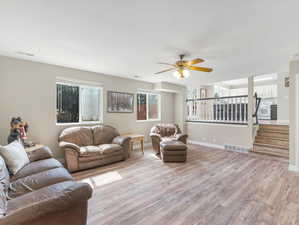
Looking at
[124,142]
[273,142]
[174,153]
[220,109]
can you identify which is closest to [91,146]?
[124,142]

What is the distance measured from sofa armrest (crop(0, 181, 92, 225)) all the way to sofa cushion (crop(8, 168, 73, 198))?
41 centimetres

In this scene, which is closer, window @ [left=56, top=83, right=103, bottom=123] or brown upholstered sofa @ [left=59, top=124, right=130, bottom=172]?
brown upholstered sofa @ [left=59, top=124, right=130, bottom=172]

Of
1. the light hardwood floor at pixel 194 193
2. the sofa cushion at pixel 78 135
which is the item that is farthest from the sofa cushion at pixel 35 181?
the sofa cushion at pixel 78 135

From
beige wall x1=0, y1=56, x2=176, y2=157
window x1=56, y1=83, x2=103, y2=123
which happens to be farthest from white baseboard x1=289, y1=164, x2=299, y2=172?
beige wall x1=0, y1=56, x2=176, y2=157

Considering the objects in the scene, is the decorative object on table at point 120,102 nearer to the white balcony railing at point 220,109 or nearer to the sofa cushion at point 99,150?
the sofa cushion at point 99,150

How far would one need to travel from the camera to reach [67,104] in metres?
4.16

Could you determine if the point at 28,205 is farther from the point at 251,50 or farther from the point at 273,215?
the point at 251,50

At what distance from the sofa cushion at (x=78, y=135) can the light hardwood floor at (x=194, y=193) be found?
87 centimetres

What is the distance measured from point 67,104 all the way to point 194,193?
386 cm

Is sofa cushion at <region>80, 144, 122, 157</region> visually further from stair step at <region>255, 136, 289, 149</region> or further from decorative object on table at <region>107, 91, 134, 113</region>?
stair step at <region>255, 136, 289, 149</region>

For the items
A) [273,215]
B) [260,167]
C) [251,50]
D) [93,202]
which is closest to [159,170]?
[93,202]

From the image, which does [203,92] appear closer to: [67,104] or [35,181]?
[67,104]

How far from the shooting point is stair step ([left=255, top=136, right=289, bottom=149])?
4.62 m

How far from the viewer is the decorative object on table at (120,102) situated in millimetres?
4816
